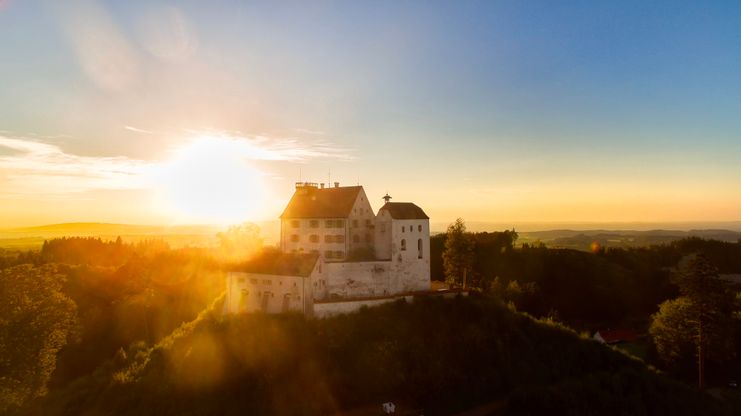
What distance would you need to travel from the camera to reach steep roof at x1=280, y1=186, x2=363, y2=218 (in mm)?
49531

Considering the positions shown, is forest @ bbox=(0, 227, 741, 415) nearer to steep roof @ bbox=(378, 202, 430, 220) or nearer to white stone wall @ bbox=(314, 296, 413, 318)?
white stone wall @ bbox=(314, 296, 413, 318)

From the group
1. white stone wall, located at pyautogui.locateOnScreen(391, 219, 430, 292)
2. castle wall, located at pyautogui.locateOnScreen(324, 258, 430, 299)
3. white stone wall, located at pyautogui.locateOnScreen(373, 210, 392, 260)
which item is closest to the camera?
castle wall, located at pyautogui.locateOnScreen(324, 258, 430, 299)

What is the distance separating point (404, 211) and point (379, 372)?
17866mm

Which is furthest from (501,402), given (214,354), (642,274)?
(642,274)

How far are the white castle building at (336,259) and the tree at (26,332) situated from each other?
16676 mm

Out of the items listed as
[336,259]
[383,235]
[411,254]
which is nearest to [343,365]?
[336,259]

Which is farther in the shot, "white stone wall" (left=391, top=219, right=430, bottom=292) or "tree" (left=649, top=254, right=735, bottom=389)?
"tree" (left=649, top=254, right=735, bottom=389)

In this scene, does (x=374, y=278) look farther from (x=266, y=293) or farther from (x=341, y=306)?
(x=266, y=293)

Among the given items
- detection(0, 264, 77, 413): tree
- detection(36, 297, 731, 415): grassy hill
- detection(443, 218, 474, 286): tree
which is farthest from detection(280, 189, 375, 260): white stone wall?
detection(0, 264, 77, 413): tree

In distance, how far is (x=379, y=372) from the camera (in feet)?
123

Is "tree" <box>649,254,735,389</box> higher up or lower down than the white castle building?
lower down

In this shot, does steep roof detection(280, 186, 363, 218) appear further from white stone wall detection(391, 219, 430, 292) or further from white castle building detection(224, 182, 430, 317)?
white stone wall detection(391, 219, 430, 292)

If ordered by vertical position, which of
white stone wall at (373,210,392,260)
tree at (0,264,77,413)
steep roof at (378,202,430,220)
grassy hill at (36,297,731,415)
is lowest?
grassy hill at (36,297,731,415)

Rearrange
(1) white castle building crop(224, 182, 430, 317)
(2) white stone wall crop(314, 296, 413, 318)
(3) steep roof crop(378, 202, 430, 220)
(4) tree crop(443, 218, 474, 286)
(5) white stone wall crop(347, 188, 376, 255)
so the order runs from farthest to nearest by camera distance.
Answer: (4) tree crop(443, 218, 474, 286)
(5) white stone wall crop(347, 188, 376, 255)
(3) steep roof crop(378, 202, 430, 220)
(1) white castle building crop(224, 182, 430, 317)
(2) white stone wall crop(314, 296, 413, 318)
